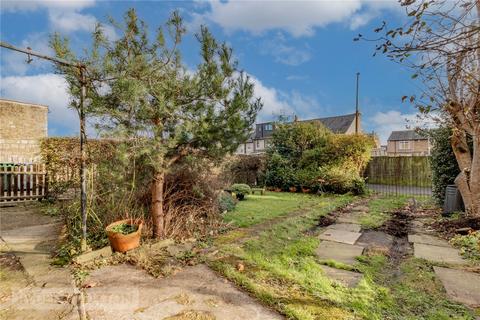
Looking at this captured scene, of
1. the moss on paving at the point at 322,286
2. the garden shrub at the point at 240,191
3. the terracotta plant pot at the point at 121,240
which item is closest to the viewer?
the moss on paving at the point at 322,286

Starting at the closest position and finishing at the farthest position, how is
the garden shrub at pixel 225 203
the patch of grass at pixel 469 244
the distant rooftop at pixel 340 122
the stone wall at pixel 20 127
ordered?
the patch of grass at pixel 469 244 → the garden shrub at pixel 225 203 → the stone wall at pixel 20 127 → the distant rooftop at pixel 340 122

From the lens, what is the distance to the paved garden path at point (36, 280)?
230 cm

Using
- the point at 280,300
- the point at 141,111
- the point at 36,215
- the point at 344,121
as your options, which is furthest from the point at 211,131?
the point at 344,121

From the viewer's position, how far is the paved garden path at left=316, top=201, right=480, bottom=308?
297cm

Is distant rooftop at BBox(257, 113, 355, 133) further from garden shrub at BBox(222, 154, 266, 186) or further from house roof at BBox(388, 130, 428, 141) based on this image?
garden shrub at BBox(222, 154, 266, 186)

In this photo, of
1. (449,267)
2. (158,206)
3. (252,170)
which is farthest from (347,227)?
(252,170)

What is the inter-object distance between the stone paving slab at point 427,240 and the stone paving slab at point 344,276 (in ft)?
7.85

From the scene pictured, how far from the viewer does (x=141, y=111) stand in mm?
3645

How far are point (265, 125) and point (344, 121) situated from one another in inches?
532

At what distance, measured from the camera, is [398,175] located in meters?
13.9

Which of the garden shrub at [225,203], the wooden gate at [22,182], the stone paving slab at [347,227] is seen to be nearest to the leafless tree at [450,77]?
the stone paving slab at [347,227]

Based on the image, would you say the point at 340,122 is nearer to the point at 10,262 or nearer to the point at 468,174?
the point at 468,174

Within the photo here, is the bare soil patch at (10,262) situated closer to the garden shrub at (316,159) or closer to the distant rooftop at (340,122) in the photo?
the garden shrub at (316,159)

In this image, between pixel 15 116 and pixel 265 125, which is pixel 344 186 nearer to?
pixel 15 116
